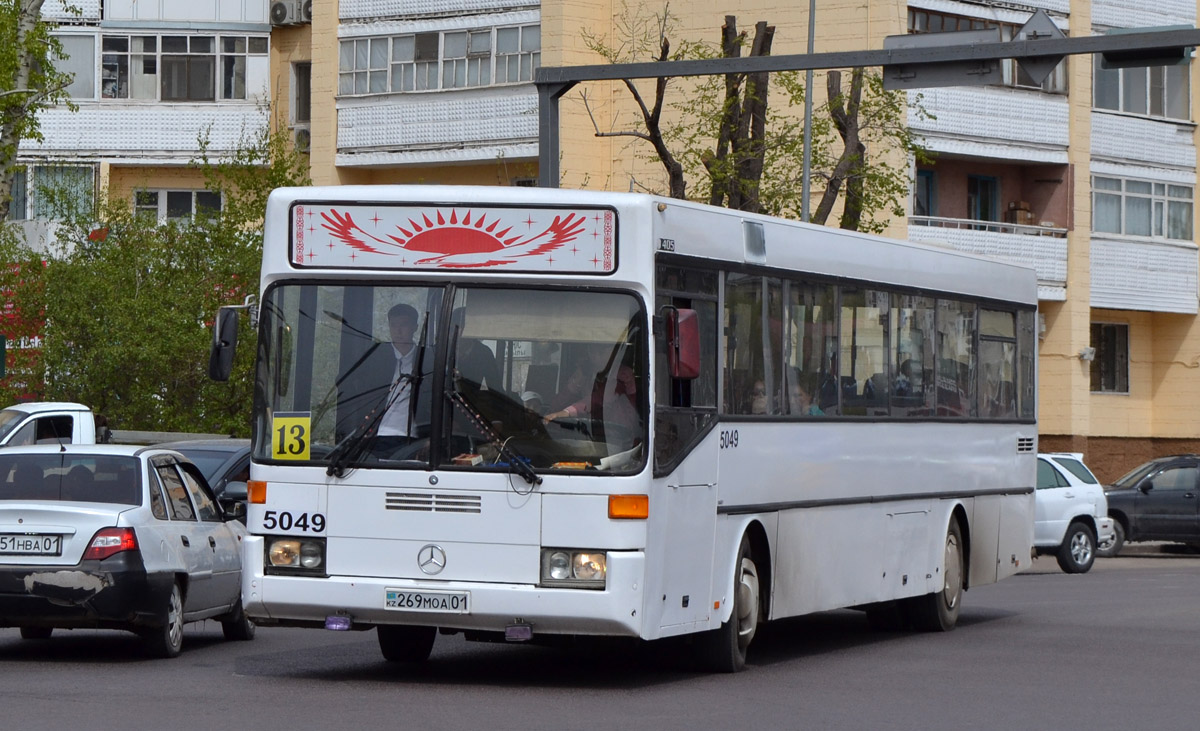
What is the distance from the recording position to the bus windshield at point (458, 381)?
1191 centimetres

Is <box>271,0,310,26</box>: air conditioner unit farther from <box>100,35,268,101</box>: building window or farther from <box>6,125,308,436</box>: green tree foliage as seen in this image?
<box>6,125,308,436</box>: green tree foliage

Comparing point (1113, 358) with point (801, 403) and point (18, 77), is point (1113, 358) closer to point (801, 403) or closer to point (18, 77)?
point (18, 77)

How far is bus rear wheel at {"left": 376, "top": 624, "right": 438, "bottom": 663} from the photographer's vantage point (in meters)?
13.7

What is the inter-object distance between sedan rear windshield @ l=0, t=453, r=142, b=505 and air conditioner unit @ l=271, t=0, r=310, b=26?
34764 mm

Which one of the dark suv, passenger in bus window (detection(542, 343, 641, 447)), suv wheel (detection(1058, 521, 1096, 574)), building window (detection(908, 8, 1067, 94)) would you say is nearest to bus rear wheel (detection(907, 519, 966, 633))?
passenger in bus window (detection(542, 343, 641, 447))

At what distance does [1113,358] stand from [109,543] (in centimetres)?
3808

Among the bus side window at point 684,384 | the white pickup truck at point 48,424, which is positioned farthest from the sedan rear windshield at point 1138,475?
the bus side window at point 684,384

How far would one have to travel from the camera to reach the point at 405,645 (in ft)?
45.5

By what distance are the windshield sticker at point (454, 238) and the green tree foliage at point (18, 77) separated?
2129cm

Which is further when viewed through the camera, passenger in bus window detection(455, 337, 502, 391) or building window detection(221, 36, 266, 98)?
building window detection(221, 36, 266, 98)

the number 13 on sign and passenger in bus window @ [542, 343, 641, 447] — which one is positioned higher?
passenger in bus window @ [542, 343, 641, 447]

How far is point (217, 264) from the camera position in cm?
3375

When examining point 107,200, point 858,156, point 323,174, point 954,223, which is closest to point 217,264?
point 107,200

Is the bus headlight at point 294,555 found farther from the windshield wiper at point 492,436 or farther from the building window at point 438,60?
the building window at point 438,60
